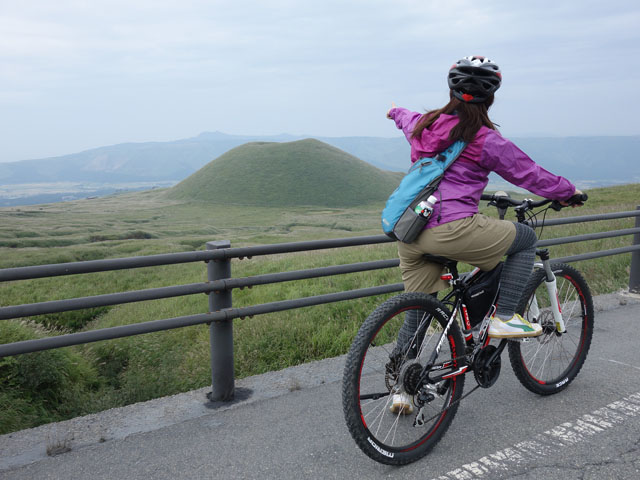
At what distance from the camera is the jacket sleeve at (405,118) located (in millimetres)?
3490

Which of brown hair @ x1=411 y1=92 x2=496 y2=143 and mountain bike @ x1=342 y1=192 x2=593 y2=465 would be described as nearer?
mountain bike @ x1=342 y1=192 x2=593 y2=465

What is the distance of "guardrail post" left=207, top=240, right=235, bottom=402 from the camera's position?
4086 mm

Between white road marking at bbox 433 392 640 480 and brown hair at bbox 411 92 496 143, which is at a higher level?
brown hair at bbox 411 92 496 143

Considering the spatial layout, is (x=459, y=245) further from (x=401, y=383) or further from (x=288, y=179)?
(x=288, y=179)

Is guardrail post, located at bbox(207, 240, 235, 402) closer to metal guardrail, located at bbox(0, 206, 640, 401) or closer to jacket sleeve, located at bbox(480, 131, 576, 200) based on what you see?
metal guardrail, located at bbox(0, 206, 640, 401)

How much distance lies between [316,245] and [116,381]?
3.95m

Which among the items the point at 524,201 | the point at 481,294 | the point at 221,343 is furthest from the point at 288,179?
the point at 481,294

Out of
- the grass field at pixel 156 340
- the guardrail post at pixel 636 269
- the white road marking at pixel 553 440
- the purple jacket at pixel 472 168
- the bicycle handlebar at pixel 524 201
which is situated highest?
the purple jacket at pixel 472 168

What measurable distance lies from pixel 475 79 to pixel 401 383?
70.5 inches

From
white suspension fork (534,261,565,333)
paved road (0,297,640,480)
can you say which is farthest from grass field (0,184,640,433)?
white suspension fork (534,261,565,333)

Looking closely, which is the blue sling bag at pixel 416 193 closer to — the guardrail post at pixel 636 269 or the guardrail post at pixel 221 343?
the guardrail post at pixel 221 343

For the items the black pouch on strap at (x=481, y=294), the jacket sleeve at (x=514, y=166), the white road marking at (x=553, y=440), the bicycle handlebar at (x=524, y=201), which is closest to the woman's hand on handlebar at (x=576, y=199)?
the bicycle handlebar at (x=524, y=201)

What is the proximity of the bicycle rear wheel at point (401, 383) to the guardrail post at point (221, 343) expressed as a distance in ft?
4.18

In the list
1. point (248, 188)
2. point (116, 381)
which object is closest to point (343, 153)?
point (248, 188)
